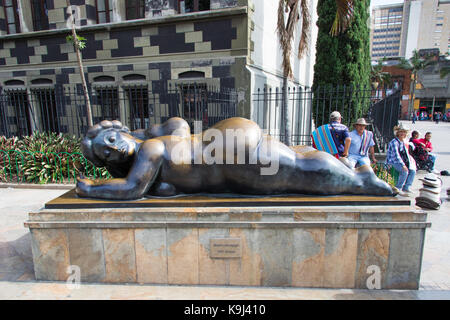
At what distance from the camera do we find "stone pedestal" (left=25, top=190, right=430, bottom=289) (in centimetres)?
270

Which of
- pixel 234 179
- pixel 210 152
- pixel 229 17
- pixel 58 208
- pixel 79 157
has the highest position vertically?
pixel 229 17

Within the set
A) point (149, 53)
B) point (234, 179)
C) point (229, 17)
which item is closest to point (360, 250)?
point (234, 179)

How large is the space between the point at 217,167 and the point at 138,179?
786 millimetres

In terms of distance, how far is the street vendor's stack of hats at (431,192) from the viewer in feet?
17.0

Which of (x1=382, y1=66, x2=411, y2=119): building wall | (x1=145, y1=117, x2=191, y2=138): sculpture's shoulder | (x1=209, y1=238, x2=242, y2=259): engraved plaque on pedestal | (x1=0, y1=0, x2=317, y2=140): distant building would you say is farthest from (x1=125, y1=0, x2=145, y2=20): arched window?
(x1=382, y1=66, x2=411, y2=119): building wall

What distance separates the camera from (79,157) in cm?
751

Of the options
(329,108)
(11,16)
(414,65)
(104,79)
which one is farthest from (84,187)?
(414,65)

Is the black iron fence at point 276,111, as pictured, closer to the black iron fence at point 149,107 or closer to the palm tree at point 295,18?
the black iron fence at point 149,107

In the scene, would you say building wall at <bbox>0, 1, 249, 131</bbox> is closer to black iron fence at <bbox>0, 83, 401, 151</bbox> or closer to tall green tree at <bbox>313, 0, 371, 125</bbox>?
black iron fence at <bbox>0, 83, 401, 151</bbox>

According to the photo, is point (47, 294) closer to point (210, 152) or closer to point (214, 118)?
point (210, 152)

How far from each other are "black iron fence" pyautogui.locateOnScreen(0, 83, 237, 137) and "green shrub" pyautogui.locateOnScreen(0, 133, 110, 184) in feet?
4.36

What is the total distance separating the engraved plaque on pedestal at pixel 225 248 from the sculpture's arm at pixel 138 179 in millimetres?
869

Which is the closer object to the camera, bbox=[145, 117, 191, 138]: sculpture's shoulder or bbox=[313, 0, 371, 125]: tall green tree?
A: bbox=[145, 117, 191, 138]: sculpture's shoulder

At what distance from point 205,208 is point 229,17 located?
758 cm
